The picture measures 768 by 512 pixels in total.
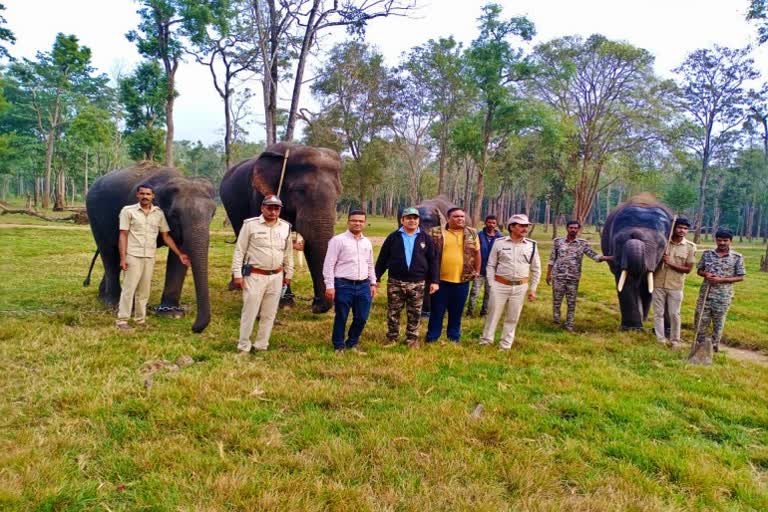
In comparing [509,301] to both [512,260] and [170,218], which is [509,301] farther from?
[170,218]

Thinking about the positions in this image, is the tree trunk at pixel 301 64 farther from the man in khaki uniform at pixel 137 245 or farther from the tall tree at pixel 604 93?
the tall tree at pixel 604 93

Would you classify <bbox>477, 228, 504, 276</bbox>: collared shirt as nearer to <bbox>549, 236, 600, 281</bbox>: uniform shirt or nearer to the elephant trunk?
<bbox>549, 236, 600, 281</bbox>: uniform shirt

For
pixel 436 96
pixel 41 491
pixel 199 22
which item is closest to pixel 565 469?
pixel 41 491

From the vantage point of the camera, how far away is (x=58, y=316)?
6.69 m

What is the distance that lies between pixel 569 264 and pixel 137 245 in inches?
254

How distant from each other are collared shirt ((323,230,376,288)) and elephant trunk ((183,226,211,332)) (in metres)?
1.64

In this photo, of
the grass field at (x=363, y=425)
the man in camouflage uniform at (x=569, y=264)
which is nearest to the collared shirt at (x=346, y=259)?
the grass field at (x=363, y=425)

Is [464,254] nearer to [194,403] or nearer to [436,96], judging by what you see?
[194,403]

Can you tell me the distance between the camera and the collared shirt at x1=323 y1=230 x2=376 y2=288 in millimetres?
5669

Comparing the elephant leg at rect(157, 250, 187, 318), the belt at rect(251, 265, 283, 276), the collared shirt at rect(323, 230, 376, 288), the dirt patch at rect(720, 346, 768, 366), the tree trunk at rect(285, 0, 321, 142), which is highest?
the tree trunk at rect(285, 0, 321, 142)

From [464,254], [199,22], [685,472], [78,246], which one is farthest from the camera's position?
[199,22]

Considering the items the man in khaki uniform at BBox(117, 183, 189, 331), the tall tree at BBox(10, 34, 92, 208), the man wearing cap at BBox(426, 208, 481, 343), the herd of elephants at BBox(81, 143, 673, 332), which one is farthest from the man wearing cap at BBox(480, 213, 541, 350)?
the tall tree at BBox(10, 34, 92, 208)

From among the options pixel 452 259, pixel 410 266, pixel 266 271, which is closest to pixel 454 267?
pixel 452 259

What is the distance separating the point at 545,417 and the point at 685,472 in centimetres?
109
